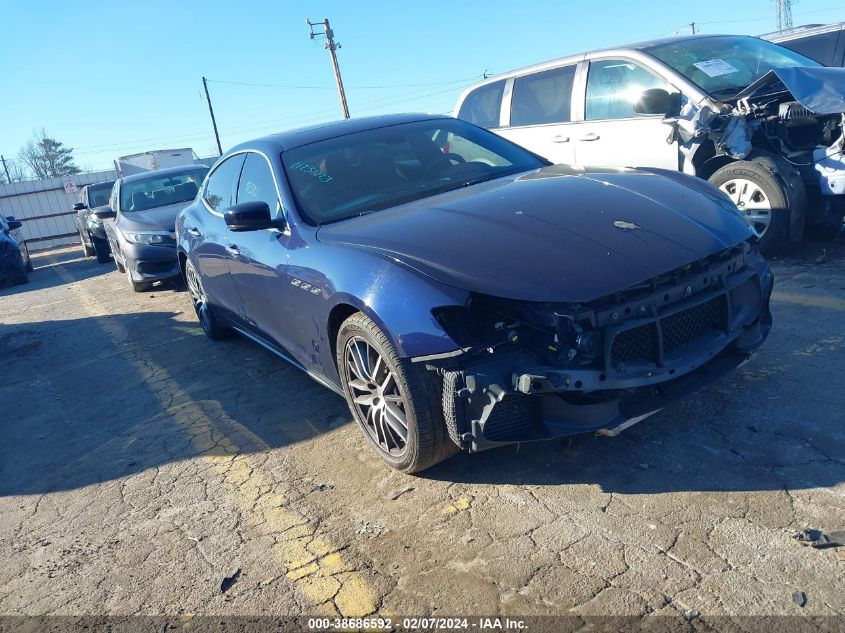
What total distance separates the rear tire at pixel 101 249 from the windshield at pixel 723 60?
12.2 m

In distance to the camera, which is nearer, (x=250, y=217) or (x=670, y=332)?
(x=670, y=332)

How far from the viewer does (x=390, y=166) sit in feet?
13.3

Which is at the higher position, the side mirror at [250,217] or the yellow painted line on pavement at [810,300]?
the side mirror at [250,217]

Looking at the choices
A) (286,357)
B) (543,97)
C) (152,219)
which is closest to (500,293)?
(286,357)

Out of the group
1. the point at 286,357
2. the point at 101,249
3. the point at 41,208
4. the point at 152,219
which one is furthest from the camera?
the point at 41,208

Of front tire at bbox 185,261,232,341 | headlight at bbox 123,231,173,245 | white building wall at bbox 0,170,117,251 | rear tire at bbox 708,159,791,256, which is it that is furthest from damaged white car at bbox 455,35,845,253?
white building wall at bbox 0,170,117,251

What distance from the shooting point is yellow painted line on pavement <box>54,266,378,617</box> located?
250cm

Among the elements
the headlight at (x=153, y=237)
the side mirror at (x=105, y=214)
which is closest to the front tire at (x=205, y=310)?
the headlight at (x=153, y=237)

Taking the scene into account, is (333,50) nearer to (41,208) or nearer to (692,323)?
(41,208)

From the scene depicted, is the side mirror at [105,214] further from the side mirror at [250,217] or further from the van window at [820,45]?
the van window at [820,45]

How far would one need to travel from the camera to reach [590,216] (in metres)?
3.03

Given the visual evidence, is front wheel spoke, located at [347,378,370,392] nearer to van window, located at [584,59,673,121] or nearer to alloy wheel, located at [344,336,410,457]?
alloy wheel, located at [344,336,410,457]

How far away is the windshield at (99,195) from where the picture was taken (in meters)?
14.8

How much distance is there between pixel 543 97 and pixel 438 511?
5.58 metres
